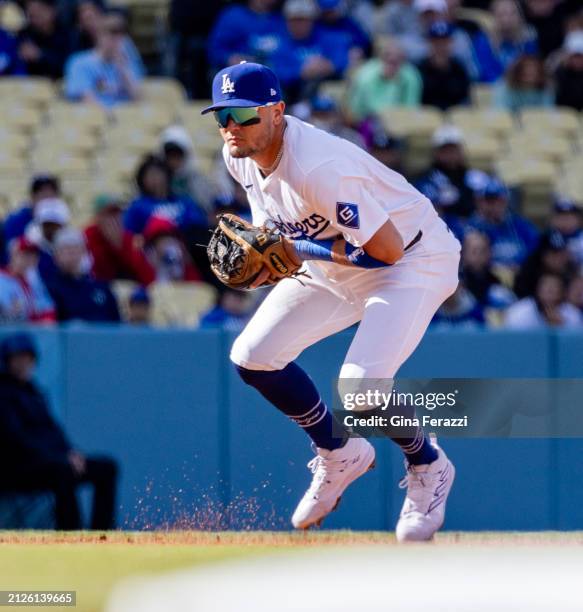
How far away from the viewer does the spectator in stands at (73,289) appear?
8.69 metres

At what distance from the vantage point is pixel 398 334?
5.70 m

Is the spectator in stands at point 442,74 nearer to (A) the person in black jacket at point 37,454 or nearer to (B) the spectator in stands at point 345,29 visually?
(B) the spectator in stands at point 345,29

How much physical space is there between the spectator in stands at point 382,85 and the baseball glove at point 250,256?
5.69 meters

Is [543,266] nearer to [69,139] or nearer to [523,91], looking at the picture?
[523,91]

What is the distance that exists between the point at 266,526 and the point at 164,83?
5390 mm

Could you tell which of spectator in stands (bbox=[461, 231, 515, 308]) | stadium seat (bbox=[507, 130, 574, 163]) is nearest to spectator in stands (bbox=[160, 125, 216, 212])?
spectator in stands (bbox=[461, 231, 515, 308])

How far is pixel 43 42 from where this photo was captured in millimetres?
11781

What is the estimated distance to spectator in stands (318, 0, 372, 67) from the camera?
38.9 feet

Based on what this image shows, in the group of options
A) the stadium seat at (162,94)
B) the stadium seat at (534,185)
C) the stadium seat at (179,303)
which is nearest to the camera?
the stadium seat at (179,303)

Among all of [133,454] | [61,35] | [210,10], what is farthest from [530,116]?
[133,454]

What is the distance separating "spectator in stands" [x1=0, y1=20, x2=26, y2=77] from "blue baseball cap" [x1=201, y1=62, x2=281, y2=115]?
6384mm

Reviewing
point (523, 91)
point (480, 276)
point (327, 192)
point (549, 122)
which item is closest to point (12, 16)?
point (523, 91)

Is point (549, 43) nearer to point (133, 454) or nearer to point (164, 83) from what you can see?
point (164, 83)

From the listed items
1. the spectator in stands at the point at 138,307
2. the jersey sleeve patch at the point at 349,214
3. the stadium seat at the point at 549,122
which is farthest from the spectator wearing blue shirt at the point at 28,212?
the jersey sleeve patch at the point at 349,214
